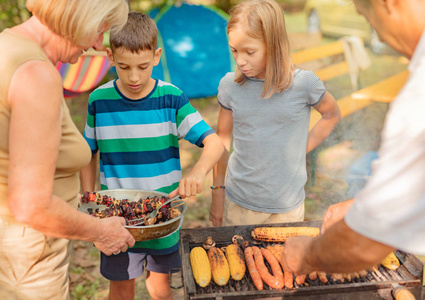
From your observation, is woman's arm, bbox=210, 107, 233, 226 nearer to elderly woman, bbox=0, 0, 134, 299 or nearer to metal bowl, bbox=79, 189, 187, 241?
metal bowl, bbox=79, 189, 187, 241

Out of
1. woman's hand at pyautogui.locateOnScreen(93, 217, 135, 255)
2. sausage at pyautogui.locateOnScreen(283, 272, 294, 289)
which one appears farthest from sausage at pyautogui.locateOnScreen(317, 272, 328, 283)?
woman's hand at pyautogui.locateOnScreen(93, 217, 135, 255)

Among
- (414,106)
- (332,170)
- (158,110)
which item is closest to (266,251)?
(158,110)

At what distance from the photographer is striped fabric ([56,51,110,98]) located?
6152 millimetres

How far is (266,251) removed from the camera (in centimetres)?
246

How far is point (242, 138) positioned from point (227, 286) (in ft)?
3.63

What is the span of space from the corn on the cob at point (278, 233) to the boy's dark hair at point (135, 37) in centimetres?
132

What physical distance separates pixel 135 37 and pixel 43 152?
127 cm

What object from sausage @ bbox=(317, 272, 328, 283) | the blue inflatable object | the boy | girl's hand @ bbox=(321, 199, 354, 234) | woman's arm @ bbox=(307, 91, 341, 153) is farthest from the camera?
the blue inflatable object

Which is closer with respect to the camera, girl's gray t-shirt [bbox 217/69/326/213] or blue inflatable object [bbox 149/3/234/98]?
girl's gray t-shirt [bbox 217/69/326/213]

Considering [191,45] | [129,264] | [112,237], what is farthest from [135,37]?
[191,45]

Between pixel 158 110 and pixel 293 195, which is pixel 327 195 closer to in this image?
pixel 293 195

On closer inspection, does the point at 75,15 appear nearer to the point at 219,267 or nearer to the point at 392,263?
the point at 219,267

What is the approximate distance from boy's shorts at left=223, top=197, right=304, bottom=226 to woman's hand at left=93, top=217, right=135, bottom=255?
3.58 feet

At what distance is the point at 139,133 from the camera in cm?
283
